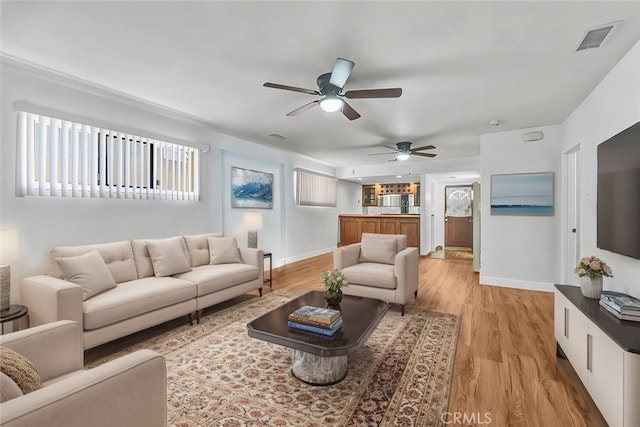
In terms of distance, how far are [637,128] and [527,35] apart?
99 centimetres

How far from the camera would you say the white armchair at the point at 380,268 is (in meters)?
3.40

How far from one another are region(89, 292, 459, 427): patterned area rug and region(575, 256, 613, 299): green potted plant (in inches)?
43.8

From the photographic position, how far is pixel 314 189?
24.4ft

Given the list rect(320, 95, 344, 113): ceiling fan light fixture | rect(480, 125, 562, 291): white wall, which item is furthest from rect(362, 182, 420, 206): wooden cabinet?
rect(320, 95, 344, 113): ceiling fan light fixture

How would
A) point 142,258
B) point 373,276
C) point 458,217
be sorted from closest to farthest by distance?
1. point 142,258
2. point 373,276
3. point 458,217

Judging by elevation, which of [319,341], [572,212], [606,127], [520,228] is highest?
[606,127]

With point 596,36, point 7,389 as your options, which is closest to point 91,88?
point 7,389

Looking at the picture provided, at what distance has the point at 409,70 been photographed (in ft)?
8.85

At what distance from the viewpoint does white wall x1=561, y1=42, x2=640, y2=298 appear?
2.26 metres

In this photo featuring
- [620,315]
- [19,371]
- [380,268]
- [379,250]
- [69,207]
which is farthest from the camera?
[379,250]

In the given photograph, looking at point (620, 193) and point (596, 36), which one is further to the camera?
point (620, 193)

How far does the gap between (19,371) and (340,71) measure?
99.8 inches

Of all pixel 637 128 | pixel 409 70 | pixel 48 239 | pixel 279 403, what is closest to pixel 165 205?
pixel 48 239

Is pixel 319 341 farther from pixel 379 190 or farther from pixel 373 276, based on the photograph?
pixel 379 190
